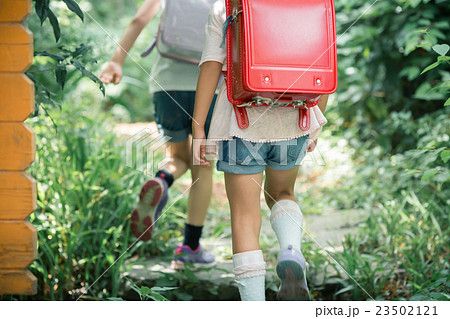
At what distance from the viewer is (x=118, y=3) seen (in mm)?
9820

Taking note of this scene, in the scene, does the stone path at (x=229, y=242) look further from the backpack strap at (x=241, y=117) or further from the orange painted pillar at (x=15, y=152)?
the orange painted pillar at (x=15, y=152)

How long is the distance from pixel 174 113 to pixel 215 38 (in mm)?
742

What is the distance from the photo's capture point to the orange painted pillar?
6.11 ft

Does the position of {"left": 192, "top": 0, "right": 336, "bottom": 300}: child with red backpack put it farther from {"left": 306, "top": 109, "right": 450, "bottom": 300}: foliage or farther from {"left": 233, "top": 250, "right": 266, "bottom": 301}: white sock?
{"left": 306, "top": 109, "right": 450, "bottom": 300}: foliage

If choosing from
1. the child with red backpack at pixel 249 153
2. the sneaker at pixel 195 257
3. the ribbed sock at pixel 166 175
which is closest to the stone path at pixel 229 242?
the sneaker at pixel 195 257

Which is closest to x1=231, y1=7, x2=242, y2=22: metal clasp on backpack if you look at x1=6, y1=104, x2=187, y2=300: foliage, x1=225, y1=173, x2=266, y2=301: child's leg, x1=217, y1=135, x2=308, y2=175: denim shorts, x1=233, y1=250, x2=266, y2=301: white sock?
x1=217, y1=135, x2=308, y2=175: denim shorts

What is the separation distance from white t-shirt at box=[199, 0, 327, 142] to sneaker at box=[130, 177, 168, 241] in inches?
28.2

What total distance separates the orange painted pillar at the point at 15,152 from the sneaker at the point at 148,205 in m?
0.64

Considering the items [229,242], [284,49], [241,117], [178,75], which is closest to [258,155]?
[241,117]

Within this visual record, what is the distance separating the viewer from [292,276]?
177 centimetres

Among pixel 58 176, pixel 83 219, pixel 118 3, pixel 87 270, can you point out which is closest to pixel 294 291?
pixel 87 270

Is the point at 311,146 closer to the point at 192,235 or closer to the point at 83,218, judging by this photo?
the point at 192,235

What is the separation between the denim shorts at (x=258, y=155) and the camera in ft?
6.00
